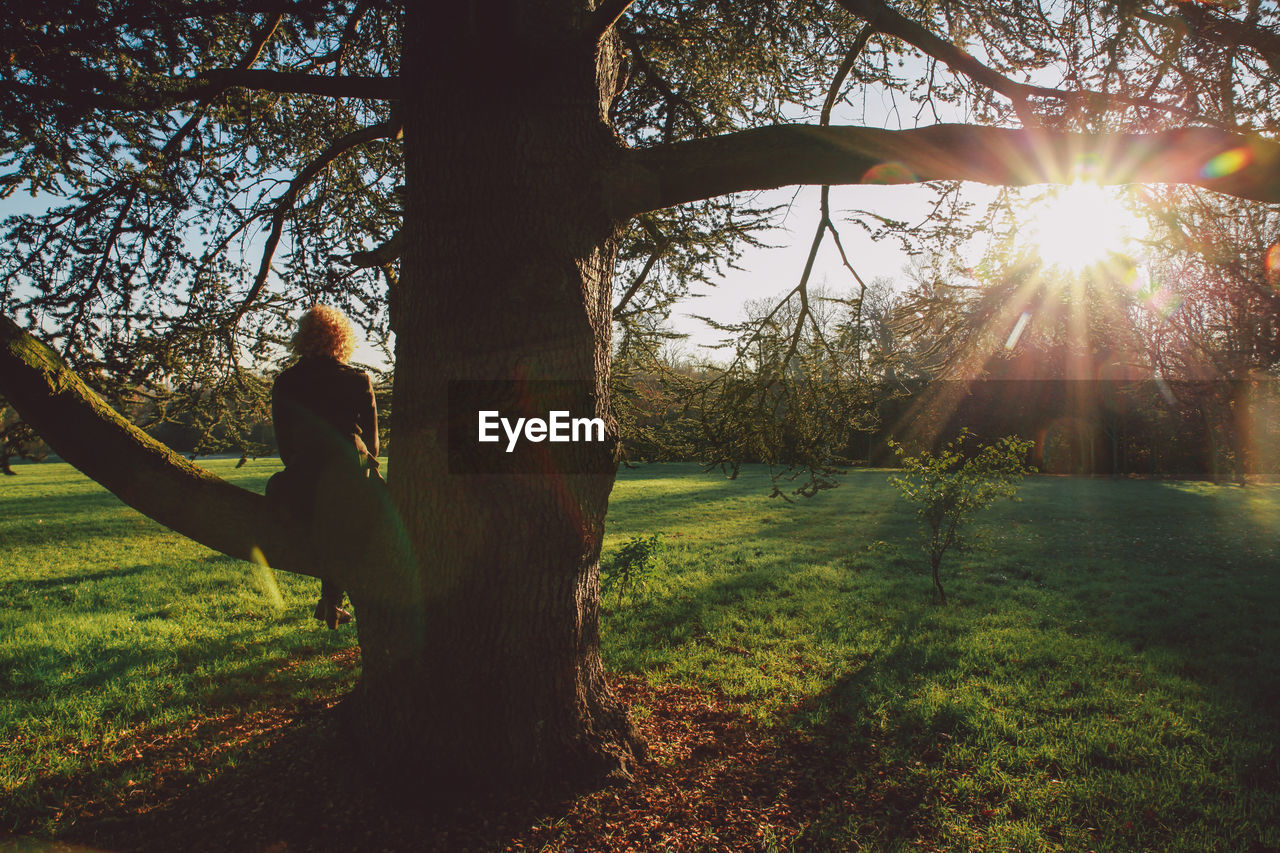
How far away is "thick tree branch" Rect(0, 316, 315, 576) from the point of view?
101 inches

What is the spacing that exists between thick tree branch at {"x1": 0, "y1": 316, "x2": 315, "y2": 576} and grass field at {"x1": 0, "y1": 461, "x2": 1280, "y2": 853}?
5.06 feet

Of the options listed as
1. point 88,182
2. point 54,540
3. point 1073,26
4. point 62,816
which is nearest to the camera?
point 62,816

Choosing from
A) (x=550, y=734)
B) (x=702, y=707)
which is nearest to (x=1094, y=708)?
(x=702, y=707)

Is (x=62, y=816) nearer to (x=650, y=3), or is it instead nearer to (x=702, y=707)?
(x=702, y=707)

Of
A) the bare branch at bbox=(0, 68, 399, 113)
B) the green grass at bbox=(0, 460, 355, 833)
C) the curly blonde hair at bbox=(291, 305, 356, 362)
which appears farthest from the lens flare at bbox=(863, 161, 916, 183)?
the green grass at bbox=(0, 460, 355, 833)

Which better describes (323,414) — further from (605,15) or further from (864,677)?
(864,677)

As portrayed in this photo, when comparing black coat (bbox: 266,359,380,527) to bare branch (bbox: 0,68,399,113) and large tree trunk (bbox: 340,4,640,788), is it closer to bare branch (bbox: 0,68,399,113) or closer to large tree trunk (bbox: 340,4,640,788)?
large tree trunk (bbox: 340,4,640,788)

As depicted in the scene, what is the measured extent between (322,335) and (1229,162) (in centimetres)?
477

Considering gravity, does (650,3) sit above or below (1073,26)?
above

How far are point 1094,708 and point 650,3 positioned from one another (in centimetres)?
648

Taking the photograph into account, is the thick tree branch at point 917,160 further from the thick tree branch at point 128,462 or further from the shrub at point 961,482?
the shrub at point 961,482

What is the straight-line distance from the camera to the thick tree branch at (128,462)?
2576 millimetres

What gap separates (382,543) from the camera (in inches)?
120

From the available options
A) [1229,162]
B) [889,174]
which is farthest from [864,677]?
[1229,162]
